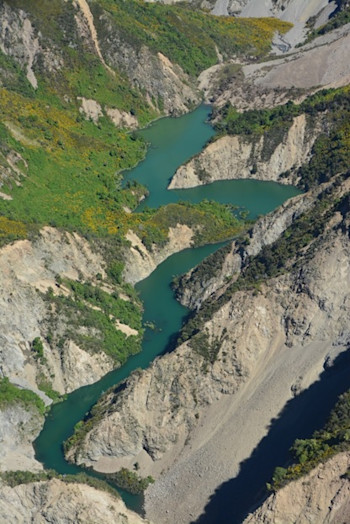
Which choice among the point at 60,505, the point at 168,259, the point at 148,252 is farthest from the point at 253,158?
the point at 60,505

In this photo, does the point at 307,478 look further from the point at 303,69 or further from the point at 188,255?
the point at 303,69

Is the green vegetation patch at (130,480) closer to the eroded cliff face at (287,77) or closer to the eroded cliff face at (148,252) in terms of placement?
the eroded cliff face at (148,252)

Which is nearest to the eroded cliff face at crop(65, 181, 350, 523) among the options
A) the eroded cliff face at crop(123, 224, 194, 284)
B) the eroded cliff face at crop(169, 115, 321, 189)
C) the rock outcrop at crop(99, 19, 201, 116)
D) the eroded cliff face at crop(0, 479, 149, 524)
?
the eroded cliff face at crop(0, 479, 149, 524)

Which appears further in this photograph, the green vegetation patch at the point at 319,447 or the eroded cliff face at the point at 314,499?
the green vegetation patch at the point at 319,447

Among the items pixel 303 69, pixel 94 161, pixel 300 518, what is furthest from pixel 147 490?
pixel 303 69

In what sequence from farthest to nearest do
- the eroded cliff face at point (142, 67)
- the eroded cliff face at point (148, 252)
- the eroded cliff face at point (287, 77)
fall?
1. the eroded cliff face at point (142, 67)
2. the eroded cliff face at point (287, 77)
3. the eroded cliff face at point (148, 252)

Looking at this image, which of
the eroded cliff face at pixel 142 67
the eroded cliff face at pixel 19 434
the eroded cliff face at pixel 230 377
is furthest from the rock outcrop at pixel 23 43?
the eroded cliff face at pixel 230 377

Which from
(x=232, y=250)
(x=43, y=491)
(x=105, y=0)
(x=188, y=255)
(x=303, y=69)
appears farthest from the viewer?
(x=105, y=0)
